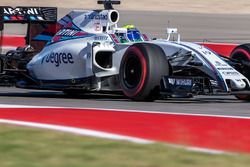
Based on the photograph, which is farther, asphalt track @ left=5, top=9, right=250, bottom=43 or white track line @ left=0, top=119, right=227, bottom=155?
asphalt track @ left=5, top=9, right=250, bottom=43

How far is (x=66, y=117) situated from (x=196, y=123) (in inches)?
64.3

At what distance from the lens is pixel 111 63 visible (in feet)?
40.9

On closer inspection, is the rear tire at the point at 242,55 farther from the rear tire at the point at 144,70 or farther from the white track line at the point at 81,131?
the white track line at the point at 81,131

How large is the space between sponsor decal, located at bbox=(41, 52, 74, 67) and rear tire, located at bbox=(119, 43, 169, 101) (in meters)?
1.43

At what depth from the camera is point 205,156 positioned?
5973 mm

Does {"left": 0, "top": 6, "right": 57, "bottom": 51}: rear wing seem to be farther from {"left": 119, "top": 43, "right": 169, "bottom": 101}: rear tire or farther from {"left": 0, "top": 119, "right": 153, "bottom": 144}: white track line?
{"left": 0, "top": 119, "right": 153, "bottom": 144}: white track line

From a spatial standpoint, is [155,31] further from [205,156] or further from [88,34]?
[205,156]

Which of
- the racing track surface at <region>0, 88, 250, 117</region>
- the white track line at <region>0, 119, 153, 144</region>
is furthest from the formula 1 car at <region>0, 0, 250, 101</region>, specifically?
the white track line at <region>0, 119, 153, 144</region>

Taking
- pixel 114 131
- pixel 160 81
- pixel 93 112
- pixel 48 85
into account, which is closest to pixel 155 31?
pixel 48 85

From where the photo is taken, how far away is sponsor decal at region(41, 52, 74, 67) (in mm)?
12930

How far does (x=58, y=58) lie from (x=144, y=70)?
8.07ft

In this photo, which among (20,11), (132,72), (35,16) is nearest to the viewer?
(132,72)

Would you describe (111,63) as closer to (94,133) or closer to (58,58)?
(58,58)

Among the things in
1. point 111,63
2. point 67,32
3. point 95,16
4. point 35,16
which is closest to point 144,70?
point 111,63
